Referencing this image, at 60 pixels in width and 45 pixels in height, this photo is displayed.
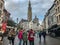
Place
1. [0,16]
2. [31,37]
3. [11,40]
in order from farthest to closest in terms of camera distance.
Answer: [0,16], [11,40], [31,37]

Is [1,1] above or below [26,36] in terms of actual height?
above

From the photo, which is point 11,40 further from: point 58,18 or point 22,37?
point 58,18

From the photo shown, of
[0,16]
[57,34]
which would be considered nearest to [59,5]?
[57,34]

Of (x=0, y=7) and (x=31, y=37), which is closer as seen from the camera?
(x=31, y=37)

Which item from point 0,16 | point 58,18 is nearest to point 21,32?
point 58,18

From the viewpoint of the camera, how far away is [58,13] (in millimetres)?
85188

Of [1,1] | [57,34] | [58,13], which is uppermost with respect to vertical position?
[1,1]

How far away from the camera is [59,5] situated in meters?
85.1

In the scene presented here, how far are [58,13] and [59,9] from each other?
163 cm

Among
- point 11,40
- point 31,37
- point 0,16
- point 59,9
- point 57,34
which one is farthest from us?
point 0,16

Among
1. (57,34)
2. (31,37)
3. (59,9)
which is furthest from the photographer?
(59,9)

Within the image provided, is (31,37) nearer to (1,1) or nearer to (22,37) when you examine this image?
(22,37)

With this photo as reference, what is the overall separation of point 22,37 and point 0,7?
8472cm

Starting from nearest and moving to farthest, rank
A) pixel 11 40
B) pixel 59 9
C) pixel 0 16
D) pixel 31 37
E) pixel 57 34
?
pixel 31 37, pixel 11 40, pixel 57 34, pixel 59 9, pixel 0 16
